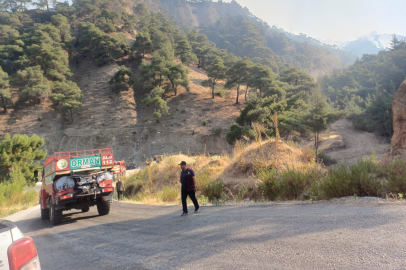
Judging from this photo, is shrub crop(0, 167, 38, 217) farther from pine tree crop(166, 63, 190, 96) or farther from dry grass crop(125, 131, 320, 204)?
pine tree crop(166, 63, 190, 96)

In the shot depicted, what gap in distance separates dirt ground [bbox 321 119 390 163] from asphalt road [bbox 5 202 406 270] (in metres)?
27.5

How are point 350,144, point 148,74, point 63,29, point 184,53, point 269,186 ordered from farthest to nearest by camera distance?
point 63,29 < point 184,53 < point 148,74 < point 350,144 < point 269,186

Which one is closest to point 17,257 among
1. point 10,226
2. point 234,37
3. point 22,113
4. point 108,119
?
point 10,226

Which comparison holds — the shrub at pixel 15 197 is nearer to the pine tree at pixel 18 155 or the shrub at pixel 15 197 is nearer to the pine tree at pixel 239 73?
the pine tree at pixel 18 155

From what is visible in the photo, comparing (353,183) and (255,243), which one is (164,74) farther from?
(255,243)

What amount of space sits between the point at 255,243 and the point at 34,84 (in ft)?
193

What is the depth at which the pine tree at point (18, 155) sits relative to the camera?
24.0 metres

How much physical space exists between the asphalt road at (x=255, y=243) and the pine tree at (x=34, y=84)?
2037 inches

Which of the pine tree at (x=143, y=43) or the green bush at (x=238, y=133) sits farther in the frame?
the pine tree at (x=143, y=43)

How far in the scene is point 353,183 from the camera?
590cm

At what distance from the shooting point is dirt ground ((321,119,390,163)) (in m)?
30.2

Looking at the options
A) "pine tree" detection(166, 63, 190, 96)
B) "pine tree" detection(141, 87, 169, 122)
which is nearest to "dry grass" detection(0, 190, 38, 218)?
"pine tree" detection(141, 87, 169, 122)

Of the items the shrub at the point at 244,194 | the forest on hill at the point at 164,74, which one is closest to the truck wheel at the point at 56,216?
the shrub at the point at 244,194

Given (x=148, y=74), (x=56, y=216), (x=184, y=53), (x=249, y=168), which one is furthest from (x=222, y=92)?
→ (x=56, y=216)
